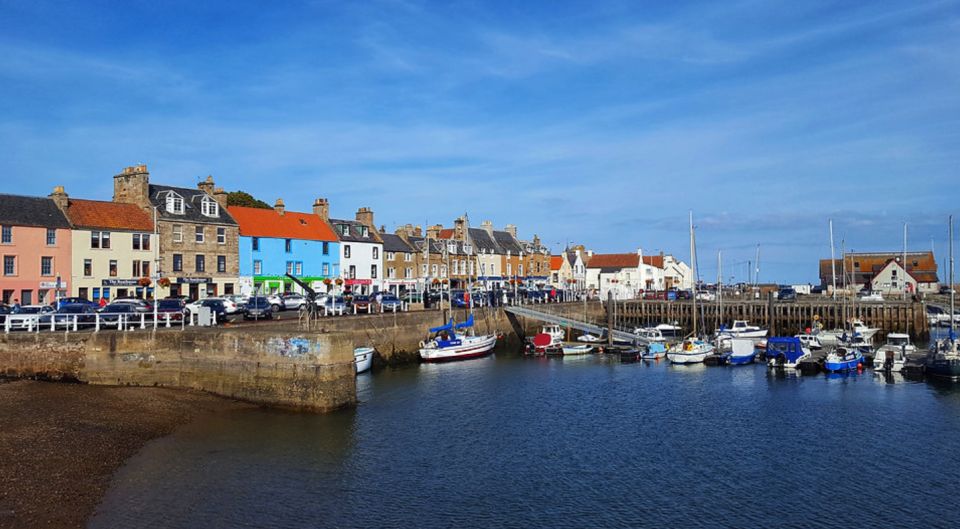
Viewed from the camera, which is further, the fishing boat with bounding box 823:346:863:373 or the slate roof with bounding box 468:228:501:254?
the slate roof with bounding box 468:228:501:254

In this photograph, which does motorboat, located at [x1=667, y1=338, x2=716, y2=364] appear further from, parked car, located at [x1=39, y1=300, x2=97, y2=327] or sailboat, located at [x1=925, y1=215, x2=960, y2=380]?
parked car, located at [x1=39, y1=300, x2=97, y2=327]

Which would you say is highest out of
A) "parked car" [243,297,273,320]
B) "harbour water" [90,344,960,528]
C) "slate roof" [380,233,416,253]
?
"slate roof" [380,233,416,253]

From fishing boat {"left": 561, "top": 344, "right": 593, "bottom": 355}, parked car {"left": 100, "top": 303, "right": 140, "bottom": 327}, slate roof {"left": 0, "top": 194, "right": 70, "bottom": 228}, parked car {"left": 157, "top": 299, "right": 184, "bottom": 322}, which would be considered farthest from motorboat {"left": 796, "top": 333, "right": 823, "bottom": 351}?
slate roof {"left": 0, "top": 194, "right": 70, "bottom": 228}

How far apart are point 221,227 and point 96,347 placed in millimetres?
29721

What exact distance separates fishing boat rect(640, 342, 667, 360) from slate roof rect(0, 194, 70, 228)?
4149cm

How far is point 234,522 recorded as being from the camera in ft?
58.8

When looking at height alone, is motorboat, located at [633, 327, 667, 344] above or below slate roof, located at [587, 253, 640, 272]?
below

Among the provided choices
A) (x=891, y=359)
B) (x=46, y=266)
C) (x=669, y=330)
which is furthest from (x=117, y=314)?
(x=669, y=330)

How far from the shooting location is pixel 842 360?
43.8m

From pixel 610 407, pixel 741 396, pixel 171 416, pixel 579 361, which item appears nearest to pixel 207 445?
pixel 171 416

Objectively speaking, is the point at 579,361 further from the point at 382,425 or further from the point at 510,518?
the point at 510,518

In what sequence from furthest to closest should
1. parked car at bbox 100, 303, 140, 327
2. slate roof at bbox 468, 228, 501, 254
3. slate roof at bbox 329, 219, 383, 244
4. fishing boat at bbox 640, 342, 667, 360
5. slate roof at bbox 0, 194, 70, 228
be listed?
slate roof at bbox 468, 228, 501, 254
slate roof at bbox 329, 219, 383, 244
fishing boat at bbox 640, 342, 667, 360
slate roof at bbox 0, 194, 70, 228
parked car at bbox 100, 303, 140, 327

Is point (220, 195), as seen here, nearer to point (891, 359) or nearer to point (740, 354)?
point (740, 354)

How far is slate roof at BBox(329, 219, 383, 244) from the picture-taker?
243ft
